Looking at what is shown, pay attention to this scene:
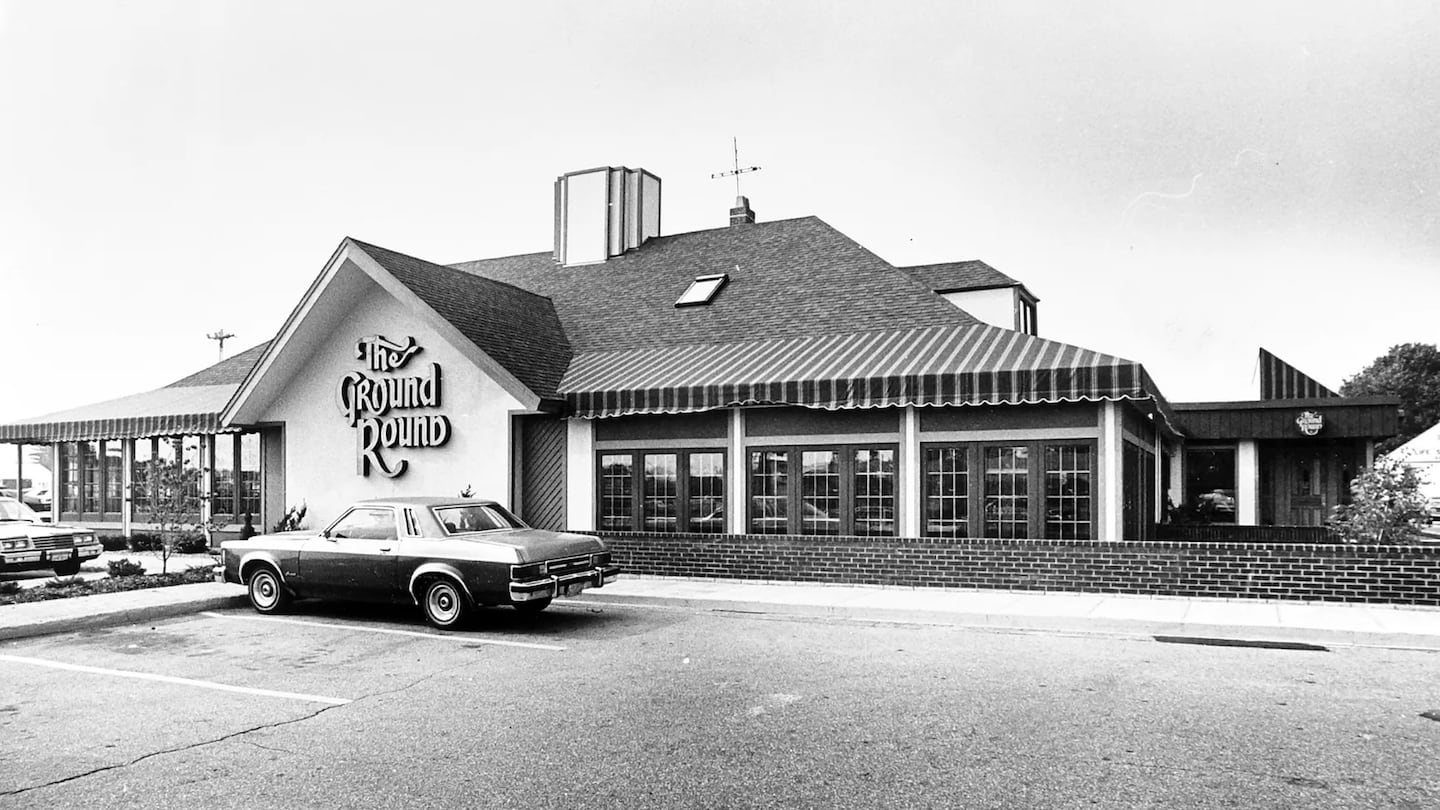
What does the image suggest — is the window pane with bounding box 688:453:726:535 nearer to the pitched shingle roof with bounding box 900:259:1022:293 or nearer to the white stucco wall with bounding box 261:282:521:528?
the white stucco wall with bounding box 261:282:521:528

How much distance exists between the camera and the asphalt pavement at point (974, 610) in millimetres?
11133

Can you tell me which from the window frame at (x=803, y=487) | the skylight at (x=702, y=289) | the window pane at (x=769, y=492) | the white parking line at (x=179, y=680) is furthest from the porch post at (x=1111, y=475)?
the white parking line at (x=179, y=680)

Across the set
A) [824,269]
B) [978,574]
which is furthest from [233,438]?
[978,574]

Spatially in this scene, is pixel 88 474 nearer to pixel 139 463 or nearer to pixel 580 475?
pixel 139 463

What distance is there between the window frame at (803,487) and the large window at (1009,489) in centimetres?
47

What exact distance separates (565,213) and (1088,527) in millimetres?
14691

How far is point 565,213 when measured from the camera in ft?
80.6

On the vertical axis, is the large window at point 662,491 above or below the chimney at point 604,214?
below

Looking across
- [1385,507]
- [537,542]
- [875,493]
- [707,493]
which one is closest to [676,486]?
[707,493]

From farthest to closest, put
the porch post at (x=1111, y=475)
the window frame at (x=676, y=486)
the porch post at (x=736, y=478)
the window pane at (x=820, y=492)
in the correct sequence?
the window frame at (x=676, y=486) < the porch post at (x=736, y=478) < the window pane at (x=820, y=492) < the porch post at (x=1111, y=475)

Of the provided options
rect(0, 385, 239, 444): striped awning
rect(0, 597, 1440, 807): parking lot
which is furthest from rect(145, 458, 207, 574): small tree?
rect(0, 597, 1440, 807): parking lot

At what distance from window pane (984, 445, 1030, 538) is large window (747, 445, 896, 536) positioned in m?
1.39

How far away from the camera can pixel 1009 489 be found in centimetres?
1491

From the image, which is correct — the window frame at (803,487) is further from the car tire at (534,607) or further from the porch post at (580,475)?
the car tire at (534,607)
